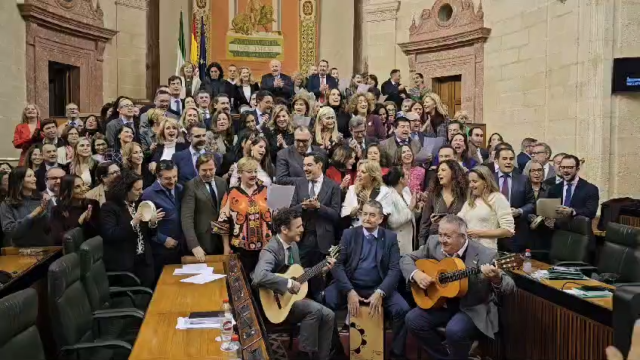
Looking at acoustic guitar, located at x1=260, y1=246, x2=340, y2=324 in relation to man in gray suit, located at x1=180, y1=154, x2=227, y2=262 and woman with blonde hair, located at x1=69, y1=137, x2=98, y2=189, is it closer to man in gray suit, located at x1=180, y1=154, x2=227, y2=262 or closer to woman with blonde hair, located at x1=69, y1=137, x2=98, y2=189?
man in gray suit, located at x1=180, y1=154, x2=227, y2=262

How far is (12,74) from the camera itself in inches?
404

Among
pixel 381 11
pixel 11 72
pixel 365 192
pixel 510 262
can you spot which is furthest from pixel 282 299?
pixel 381 11

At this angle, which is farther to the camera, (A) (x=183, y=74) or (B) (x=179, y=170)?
(A) (x=183, y=74)

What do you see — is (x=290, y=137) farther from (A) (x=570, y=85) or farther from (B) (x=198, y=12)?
(B) (x=198, y=12)

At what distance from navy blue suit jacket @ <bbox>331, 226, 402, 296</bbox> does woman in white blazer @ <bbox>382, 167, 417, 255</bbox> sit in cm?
57

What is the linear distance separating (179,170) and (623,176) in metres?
7.34

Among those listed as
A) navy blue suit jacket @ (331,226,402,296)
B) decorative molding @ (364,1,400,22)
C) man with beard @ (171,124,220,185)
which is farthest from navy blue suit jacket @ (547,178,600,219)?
decorative molding @ (364,1,400,22)

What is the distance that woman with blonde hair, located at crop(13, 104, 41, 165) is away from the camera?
A: 8094mm

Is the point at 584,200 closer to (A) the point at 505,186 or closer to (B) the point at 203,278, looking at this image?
(A) the point at 505,186

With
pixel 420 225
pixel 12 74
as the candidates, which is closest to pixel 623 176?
pixel 420 225

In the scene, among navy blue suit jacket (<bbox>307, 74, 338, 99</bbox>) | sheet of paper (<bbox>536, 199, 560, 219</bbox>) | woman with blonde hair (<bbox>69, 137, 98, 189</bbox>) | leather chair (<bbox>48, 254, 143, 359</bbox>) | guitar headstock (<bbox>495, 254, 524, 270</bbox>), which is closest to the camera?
leather chair (<bbox>48, 254, 143, 359</bbox>)

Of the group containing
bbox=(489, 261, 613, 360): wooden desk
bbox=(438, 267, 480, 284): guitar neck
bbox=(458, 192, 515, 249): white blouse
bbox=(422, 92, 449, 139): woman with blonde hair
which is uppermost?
bbox=(422, 92, 449, 139): woman with blonde hair

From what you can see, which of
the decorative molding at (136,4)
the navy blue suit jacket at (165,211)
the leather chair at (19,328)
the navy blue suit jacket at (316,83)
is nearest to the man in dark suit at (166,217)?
the navy blue suit jacket at (165,211)

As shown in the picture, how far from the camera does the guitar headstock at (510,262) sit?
12.9 feet
